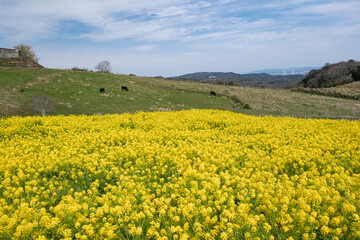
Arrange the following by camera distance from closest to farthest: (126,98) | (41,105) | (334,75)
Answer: (41,105), (126,98), (334,75)

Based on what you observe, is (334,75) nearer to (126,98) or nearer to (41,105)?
(126,98)

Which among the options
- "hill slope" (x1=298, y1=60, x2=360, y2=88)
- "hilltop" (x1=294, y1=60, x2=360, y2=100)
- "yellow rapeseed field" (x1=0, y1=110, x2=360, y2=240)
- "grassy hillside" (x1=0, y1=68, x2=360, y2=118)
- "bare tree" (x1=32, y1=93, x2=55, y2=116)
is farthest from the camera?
"hill slope" (x1=298, y1=60, x2=360, y2=88)

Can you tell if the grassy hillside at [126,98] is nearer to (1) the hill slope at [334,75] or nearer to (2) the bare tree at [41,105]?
(2) the bare tree at [41,105]

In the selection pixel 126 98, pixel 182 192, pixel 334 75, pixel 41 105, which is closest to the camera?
pixel 182 192

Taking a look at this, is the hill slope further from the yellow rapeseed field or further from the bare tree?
the bare tree

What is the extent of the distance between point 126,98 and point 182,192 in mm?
33244

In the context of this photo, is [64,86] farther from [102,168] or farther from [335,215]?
[335,215]

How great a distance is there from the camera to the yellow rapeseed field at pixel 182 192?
410 centimetres

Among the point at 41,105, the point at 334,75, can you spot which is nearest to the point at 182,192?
the point at 41,105

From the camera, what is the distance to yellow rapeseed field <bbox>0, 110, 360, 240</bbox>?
410 centimetres

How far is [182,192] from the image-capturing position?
5500 mm

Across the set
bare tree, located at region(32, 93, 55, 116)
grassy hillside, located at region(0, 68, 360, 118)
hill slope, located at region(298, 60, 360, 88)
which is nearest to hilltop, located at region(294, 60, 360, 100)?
hill slope, located at region(298, 60, 360, 88)

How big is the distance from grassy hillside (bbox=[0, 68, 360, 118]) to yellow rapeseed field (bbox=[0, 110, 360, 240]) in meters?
20.5

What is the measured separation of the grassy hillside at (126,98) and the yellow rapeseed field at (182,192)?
808 inches
